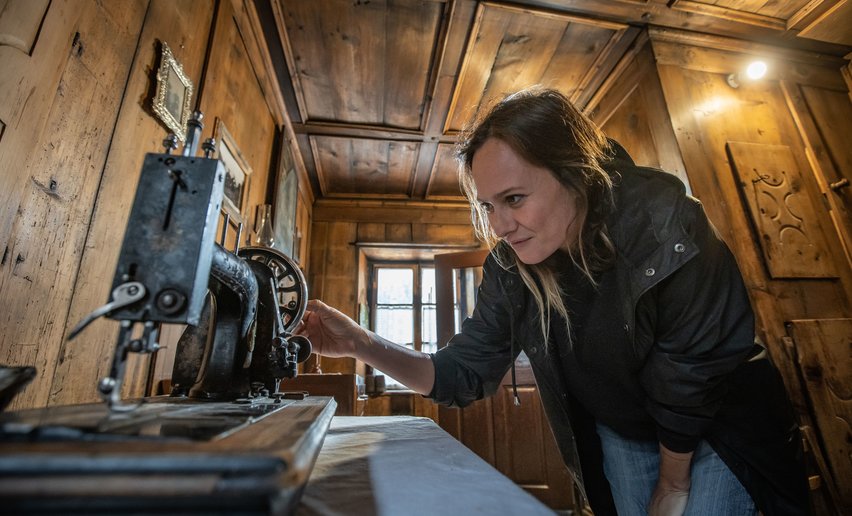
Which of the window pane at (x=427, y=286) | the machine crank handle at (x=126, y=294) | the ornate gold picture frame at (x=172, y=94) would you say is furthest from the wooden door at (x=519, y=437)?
the machine crank handle at (x=126, y=294)

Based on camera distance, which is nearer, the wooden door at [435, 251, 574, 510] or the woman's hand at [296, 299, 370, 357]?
the woman's hand at [296, 299, 370, 357]

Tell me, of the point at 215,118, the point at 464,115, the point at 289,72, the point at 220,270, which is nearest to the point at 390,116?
the point at 464,115

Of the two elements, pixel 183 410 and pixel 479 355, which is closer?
pixel 183 410

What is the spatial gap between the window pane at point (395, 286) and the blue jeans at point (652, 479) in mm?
4259

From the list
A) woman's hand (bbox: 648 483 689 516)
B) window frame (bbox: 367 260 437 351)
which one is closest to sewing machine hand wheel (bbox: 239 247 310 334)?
woman's hand (bbox: 648 483 689 516)

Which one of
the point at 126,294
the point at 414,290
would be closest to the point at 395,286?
the point at 414,290

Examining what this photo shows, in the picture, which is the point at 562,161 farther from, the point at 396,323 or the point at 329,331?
the point at 396,323

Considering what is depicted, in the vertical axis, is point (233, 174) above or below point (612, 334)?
above

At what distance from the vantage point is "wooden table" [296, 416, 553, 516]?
1.59 feet

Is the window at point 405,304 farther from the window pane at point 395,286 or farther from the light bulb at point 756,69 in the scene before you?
the light bulb at point 756,69

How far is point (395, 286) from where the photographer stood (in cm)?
546

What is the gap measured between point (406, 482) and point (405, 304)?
4802 mm

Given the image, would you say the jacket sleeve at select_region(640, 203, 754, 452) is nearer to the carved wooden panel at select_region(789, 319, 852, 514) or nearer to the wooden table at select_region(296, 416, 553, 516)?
the wooden table at select_region(296, 416, 553, 516)

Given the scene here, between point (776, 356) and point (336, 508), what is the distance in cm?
267
